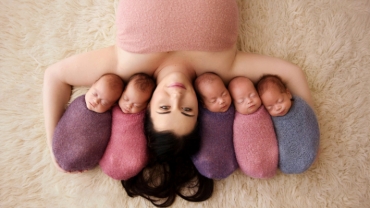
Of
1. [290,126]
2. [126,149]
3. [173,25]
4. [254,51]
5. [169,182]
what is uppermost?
[173,25]

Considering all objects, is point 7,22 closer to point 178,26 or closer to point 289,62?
point 178,26

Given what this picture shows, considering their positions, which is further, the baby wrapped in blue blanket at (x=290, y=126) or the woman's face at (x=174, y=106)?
the baby wrapped in blue blanket at (x=290, y=126)

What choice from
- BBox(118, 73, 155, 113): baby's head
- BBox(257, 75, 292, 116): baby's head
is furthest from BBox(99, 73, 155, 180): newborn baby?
BBox(257, 75, 292, 116): baby's head

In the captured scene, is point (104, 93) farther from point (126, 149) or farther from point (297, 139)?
point (297, 139)

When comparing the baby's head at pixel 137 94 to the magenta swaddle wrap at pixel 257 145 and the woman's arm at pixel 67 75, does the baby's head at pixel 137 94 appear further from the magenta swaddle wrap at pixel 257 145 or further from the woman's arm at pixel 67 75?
the magenta swaddle wrap at pixel 257 145

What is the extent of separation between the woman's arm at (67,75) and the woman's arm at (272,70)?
499 mm

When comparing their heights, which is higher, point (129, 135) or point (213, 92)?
point (213, 92)

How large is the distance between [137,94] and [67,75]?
30 cm

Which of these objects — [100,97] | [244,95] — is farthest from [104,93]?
[244,95]

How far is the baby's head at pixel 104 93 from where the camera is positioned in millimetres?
1025

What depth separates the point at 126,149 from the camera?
1.03m

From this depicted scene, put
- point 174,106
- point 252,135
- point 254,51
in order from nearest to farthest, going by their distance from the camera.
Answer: point 174,106
point 252,135
point 254,51

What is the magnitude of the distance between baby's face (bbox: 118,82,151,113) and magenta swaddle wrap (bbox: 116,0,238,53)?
0.48 ft

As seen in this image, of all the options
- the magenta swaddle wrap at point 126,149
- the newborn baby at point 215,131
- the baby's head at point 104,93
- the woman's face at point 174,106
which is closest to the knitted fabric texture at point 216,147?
the newborn baby at point 215,131
